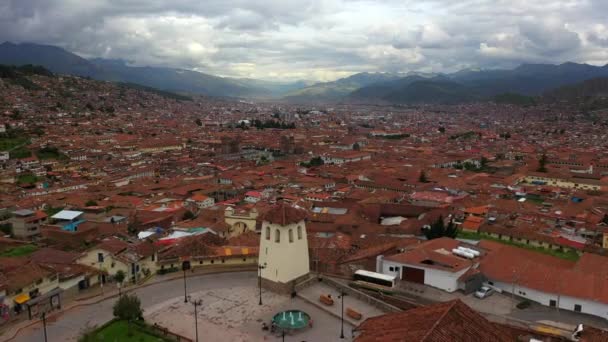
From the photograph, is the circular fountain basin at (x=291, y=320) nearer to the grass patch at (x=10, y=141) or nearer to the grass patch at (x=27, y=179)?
the grass patch at (x=27, y=179)

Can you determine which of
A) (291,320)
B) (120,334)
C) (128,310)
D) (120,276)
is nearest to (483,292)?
(291,320)

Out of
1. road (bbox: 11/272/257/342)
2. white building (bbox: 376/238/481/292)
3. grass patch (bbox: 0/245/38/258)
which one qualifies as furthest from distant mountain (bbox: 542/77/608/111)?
grass patch (bbox: 0/245/38/258)

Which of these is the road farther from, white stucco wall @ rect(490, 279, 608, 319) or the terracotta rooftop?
white stucco wall @ rect(490, 279, 608, 319)

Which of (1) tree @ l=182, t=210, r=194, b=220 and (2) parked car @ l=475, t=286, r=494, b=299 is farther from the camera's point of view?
(1) tree @ l=182, t=210, r=194, b=220

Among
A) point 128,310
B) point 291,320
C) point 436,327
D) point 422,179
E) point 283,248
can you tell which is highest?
point 436,327

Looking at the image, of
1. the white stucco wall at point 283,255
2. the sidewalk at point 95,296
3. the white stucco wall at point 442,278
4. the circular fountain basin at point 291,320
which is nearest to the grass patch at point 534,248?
the white stucco wall at point 442,278

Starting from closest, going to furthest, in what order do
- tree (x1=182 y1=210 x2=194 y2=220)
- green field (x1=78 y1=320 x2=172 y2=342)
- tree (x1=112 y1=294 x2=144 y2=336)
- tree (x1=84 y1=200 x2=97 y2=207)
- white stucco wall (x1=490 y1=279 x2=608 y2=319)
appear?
green field (x1=78 y1=320 x2=172 y2=342) < tree (x1=112 y1=294 x2=144 y2=336) < white stucco wall (x1=490 y1=279 x2=608 y2=319) < tree (x1=182 y1=210 x2=194 y2=220) < tree (x1=84 y1=200 x2=97 y2=207)

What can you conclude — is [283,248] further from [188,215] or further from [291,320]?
[188,215]
